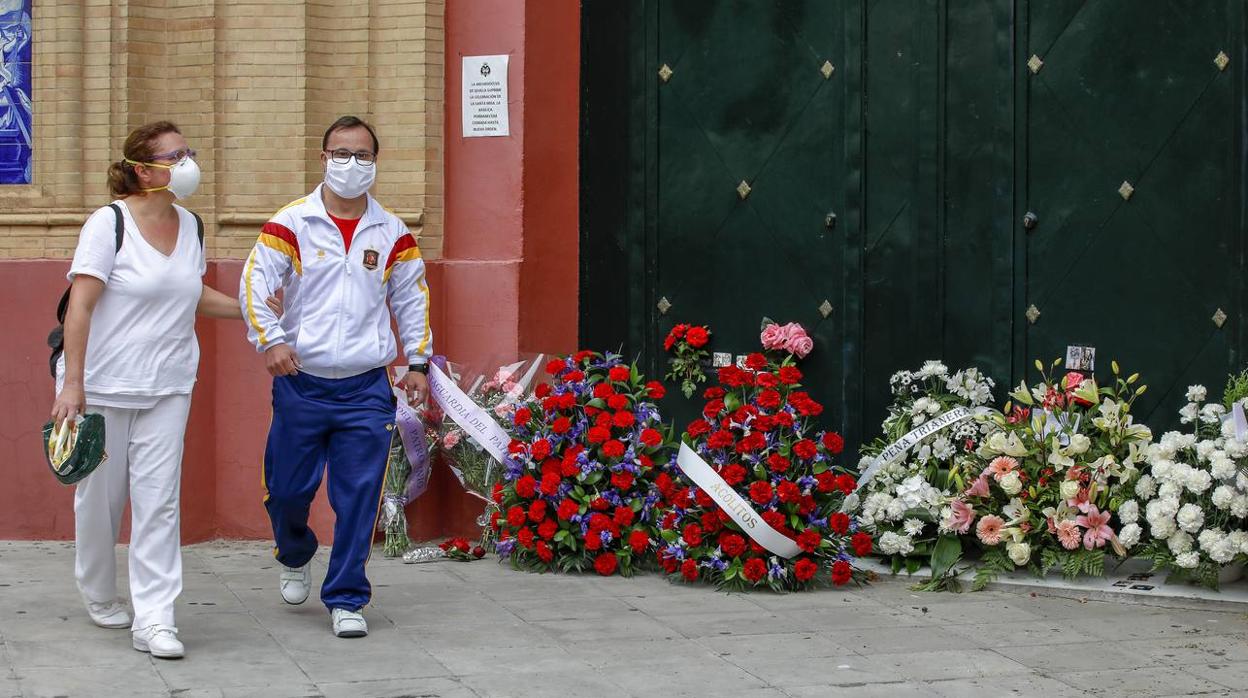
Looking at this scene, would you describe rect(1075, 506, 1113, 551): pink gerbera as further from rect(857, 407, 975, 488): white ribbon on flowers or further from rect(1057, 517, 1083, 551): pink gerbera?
rect(857, 407, 975, 488): white ribbon on flowers

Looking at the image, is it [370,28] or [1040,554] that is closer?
[1040,554]

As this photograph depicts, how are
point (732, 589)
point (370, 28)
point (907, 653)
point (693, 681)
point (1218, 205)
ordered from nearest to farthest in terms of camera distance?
point (693, 681), point (907, 653), point (732, 589), point (1218, 205), point (370, 28)

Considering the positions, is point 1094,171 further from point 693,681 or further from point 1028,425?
point 693,681

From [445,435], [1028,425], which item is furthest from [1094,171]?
[445,435]

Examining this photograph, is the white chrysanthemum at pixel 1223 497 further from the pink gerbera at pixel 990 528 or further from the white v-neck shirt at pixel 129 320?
the white v-neck shirt at pixel 129 320

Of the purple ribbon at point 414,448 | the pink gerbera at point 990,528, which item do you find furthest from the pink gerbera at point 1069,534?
the purple ribbon at point 414,448

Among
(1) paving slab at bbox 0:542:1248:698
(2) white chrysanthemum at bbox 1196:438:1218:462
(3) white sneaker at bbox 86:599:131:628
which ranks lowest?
(1) paving slab at bbox 0:542:1248:698

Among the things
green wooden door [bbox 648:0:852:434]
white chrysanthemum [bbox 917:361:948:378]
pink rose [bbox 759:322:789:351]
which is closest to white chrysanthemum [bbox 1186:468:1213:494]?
white chrysanthemum [bbox 917:361:948:378]

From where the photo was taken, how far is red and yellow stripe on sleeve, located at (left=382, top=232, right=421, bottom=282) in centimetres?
663

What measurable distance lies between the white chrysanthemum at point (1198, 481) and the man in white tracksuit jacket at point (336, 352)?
132 inches

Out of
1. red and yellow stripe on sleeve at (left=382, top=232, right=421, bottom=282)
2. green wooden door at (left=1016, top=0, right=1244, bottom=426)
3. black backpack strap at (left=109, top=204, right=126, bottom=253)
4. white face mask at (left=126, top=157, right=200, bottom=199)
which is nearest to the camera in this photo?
black backpack strap at (left=109, top=204, right=126, bottom=253)

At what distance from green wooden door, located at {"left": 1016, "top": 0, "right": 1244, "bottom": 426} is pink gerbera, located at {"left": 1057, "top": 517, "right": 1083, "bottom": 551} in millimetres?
1137

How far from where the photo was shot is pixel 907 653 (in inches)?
244

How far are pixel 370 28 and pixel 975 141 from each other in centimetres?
318
